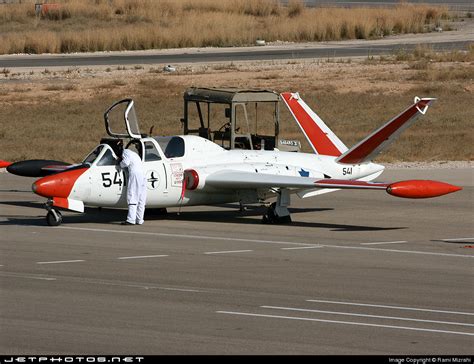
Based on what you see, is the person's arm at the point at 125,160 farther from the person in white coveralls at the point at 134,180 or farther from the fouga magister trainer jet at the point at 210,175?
the fouga magister trainer jet at the point at 210,175

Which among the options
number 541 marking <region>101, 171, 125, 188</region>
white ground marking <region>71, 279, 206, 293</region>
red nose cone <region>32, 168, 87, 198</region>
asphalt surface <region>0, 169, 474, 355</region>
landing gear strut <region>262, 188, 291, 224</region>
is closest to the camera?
asphalt surface <region>0, 169, 474, 355</region>

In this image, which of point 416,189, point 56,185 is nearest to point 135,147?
point 56,185

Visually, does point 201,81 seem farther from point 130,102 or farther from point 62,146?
point 130,102

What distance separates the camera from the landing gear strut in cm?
2375

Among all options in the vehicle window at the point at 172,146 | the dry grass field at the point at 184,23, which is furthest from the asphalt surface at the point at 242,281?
the dry grass field at the point at 184,23

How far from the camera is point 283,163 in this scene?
976 inches

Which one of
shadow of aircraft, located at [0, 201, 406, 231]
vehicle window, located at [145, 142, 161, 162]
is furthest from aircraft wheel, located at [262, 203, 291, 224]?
vehicle window, located at [145, 142, 161, 162]

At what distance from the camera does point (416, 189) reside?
21.8m

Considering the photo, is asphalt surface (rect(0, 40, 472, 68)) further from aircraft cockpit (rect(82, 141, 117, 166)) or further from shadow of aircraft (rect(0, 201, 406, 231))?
aircraft cockpit (rect(82, 141, 117, 166))

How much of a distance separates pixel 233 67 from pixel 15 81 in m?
10.6

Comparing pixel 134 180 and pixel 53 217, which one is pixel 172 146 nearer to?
pixel 134 180

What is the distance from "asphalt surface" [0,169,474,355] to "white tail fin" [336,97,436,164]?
1287 millimetres

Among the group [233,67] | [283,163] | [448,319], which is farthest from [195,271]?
[233,67]

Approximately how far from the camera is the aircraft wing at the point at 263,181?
22720mm
